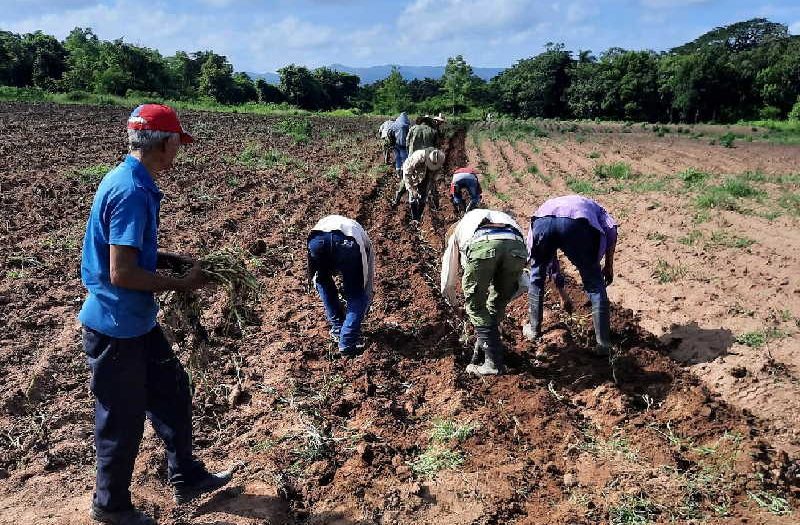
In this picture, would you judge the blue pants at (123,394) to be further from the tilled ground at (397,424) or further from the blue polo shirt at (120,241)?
the tilled ground at (397,424)

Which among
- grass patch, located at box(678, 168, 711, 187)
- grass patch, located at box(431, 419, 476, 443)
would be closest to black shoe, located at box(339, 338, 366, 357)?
grass patch, located at box(431, 419, 476, 443)

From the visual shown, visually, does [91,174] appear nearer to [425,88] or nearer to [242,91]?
[242,91]

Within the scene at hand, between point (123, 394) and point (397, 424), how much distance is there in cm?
172

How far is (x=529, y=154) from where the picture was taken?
19.0m

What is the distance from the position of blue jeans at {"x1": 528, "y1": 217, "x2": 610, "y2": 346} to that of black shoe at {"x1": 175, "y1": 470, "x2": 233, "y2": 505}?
278 cm

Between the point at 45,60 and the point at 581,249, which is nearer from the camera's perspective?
the point at 581,249

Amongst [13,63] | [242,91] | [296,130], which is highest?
[13,63]

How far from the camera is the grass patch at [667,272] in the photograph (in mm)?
6676

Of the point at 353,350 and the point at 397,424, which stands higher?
the point at 353,350

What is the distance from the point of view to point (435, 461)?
3.54 metres

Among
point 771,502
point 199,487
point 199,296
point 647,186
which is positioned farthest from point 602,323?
point 647,186

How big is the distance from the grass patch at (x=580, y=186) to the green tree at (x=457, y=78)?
50.7 metres

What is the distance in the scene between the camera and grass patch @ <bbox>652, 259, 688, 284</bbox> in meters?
6.68

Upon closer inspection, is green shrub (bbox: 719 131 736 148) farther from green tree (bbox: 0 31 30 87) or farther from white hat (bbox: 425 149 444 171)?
green tree (bbox: 0 31 30 87)
